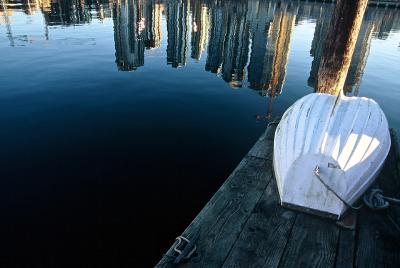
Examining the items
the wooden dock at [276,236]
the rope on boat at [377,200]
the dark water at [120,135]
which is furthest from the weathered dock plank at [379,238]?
the dark water at [120,135]

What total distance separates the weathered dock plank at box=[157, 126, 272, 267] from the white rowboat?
567 millimetres

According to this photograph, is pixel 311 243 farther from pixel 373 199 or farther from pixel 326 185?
pixel 373 199

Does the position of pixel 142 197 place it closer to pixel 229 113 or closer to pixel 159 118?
pixel 159 118

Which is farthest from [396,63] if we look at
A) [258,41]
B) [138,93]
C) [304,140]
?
[304,140]

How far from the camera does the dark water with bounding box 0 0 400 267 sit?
7219mm

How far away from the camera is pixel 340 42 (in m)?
8.70

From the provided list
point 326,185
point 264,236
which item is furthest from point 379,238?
point 264,236

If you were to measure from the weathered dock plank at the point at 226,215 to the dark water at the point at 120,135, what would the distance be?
1967mm

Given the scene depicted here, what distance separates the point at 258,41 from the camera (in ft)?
116

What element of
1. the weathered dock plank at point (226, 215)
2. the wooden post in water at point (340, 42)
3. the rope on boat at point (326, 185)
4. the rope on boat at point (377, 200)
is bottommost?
the weathered dock plank at point (226, 215)

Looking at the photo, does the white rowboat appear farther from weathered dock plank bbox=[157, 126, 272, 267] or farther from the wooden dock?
weathered dock plank bbox=[157, 126, 272, 267]

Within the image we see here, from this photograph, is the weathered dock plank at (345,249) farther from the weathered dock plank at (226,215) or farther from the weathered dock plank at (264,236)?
the weathered dock plank at (226,215)

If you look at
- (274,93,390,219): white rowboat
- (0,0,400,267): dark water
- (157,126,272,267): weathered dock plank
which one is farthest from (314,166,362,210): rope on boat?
(0,0,400,267): dark water

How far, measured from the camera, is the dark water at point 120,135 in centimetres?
722
